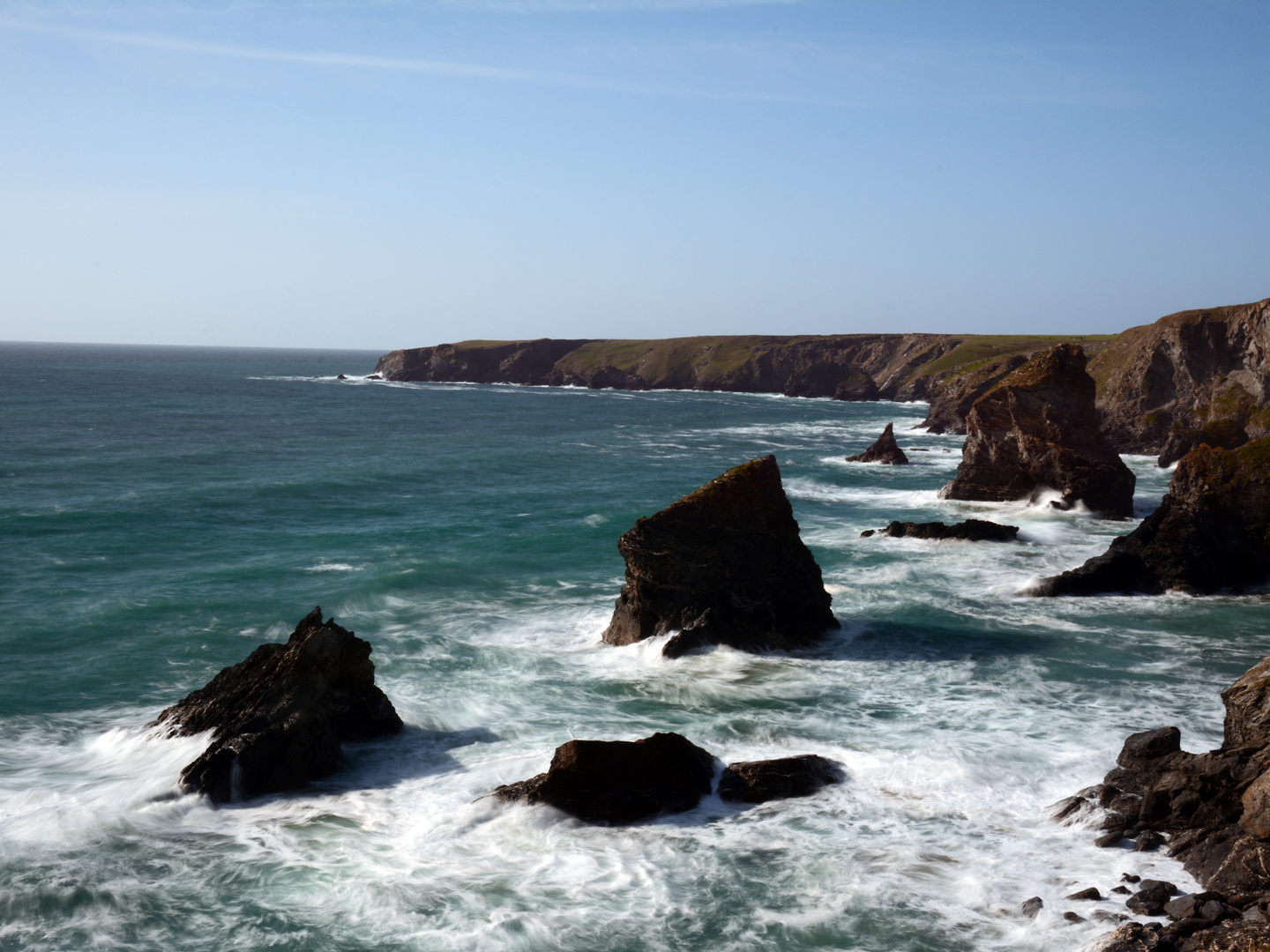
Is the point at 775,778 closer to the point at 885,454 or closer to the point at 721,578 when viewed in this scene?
the point at 721,578

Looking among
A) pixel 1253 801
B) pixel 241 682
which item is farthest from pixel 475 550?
pixel 1253 801

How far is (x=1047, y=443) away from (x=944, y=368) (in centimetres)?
9483

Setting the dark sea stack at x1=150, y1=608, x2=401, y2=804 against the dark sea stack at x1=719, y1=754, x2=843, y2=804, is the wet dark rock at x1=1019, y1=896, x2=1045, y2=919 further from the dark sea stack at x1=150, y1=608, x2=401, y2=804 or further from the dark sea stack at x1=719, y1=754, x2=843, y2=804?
the dark sea stack at x1=150, y1=608, x2=401, y2=804

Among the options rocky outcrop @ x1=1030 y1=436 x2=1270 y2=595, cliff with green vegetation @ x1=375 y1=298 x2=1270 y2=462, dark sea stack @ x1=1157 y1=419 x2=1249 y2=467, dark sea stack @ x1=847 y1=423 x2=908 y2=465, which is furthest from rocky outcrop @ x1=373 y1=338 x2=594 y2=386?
rocky outcrop @ x1=1030 y1=436 x2=1270 y2=595

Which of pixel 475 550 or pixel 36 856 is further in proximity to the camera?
pixel 475 550

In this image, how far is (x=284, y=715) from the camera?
55.9 ft

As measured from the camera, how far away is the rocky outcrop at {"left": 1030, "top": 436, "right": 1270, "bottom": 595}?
97.8ft

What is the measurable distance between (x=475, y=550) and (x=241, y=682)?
1915 cm

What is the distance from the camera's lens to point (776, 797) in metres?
Result: 16.0

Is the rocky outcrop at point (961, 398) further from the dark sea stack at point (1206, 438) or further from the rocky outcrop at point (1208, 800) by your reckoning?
the rocky outcrop at point (1208, 800)

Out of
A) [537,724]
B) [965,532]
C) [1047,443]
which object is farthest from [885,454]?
[537,724]

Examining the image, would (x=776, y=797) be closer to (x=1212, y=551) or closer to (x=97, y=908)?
(x=97, y=908)

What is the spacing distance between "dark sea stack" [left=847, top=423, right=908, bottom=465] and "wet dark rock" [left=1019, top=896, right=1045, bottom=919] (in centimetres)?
5459

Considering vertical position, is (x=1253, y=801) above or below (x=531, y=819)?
above
